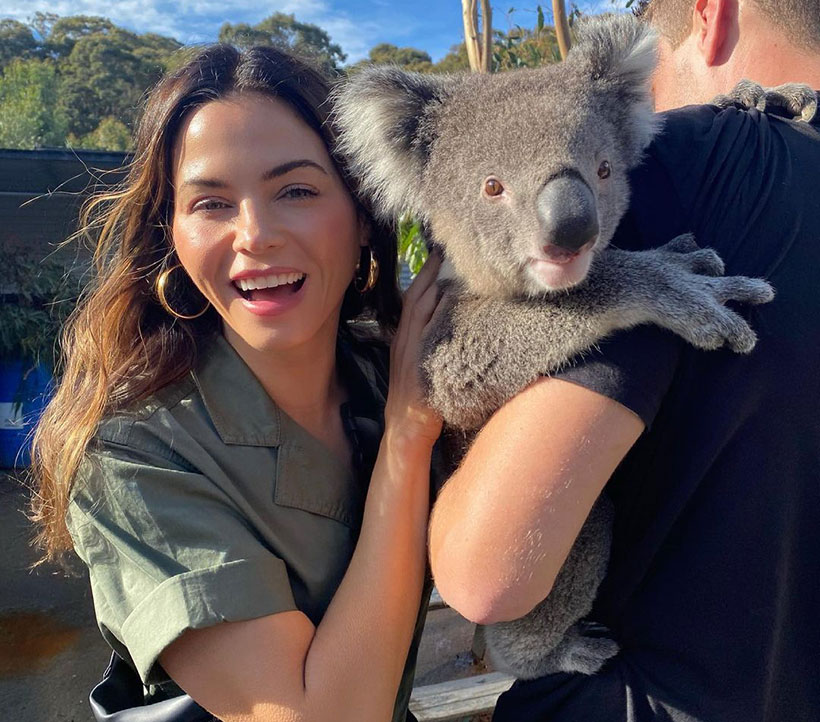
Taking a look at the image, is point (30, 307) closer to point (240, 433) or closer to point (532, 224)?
point (240, 433)

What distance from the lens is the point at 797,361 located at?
3.22ft

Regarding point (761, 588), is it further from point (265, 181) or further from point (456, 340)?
point (265, 181)

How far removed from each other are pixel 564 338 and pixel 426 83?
744 millimetres

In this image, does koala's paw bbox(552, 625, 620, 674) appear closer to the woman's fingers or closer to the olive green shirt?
the olive green shirt

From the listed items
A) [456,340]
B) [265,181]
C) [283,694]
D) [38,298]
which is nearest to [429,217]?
[456,340]

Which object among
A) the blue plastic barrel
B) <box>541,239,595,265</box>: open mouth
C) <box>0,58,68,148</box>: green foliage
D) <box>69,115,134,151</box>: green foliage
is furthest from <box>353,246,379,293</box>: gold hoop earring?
<box>69,115,134,151</box>: green foliage

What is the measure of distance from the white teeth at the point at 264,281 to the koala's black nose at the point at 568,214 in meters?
0.50

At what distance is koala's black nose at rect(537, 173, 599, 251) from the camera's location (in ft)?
3.95

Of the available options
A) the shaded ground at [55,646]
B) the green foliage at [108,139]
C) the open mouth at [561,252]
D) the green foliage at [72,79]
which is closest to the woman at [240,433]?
the open mouth at [561,252]

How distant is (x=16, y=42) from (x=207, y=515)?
32.9 m

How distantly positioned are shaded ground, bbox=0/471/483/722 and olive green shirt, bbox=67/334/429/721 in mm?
2198

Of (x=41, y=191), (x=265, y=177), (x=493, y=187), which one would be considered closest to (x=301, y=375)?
(x=265, y=177)

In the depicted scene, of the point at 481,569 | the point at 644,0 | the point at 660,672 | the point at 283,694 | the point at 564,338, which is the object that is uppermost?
the point at 644,0

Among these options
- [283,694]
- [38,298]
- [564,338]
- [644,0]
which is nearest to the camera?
[283,694]
